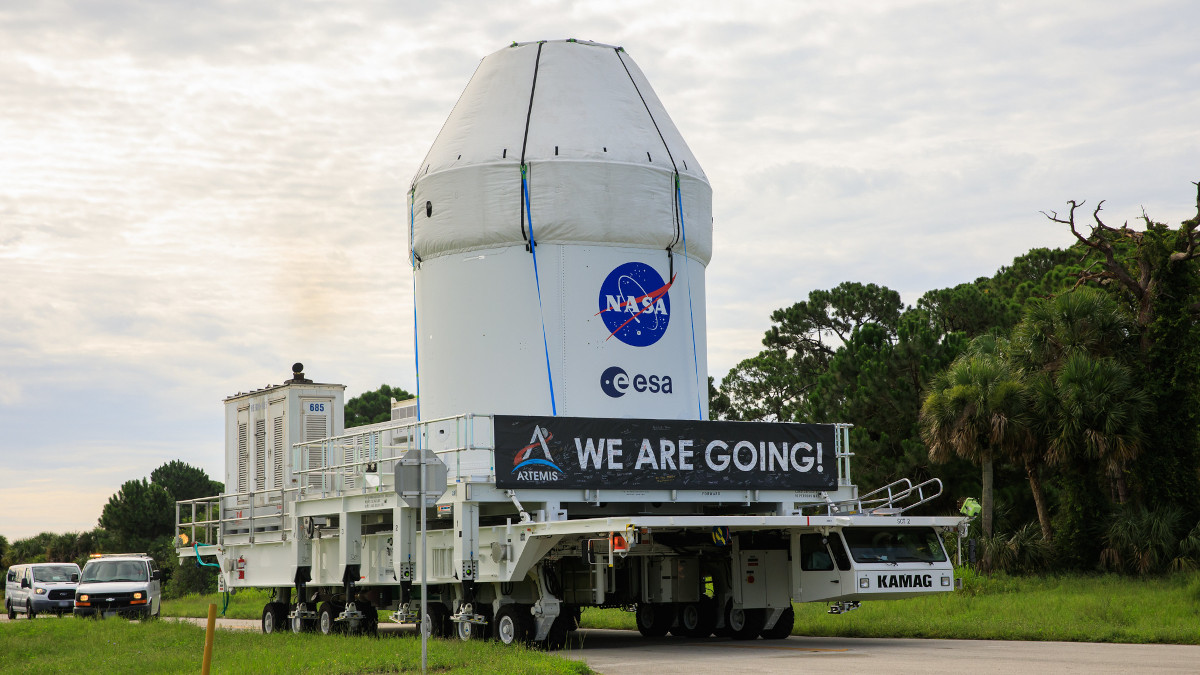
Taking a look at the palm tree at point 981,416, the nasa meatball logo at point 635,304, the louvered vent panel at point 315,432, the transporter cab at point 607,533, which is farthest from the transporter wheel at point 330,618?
the palm tree at point 981,416

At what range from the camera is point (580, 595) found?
20.9 m

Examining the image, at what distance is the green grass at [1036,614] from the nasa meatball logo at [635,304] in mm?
6064

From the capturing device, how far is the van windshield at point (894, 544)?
19969mm

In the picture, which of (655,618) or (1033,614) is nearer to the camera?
(655,618)

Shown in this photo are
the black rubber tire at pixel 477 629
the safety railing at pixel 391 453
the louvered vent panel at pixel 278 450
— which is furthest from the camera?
the louvered vent panel at pixel 278 450

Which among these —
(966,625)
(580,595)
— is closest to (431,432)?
(580,595)

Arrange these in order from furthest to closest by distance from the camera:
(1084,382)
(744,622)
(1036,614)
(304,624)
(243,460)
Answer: (1084,382) → (243,460) → (304,624) → (1036,614) → (744,622)

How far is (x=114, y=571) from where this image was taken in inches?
1308

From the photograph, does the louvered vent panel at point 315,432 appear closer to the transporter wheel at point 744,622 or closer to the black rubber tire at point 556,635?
the black rubber tire at point 556,635

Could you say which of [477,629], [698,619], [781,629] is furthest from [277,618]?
[781,629]

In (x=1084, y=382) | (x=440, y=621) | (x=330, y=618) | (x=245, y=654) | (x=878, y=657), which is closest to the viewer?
(x=878, y=657)

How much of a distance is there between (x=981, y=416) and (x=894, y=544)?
40.9 ft

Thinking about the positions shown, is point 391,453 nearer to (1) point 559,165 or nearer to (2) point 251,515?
(2) point 251,515

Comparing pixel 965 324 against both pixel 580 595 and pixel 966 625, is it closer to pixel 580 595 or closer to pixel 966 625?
pixel 966 625
